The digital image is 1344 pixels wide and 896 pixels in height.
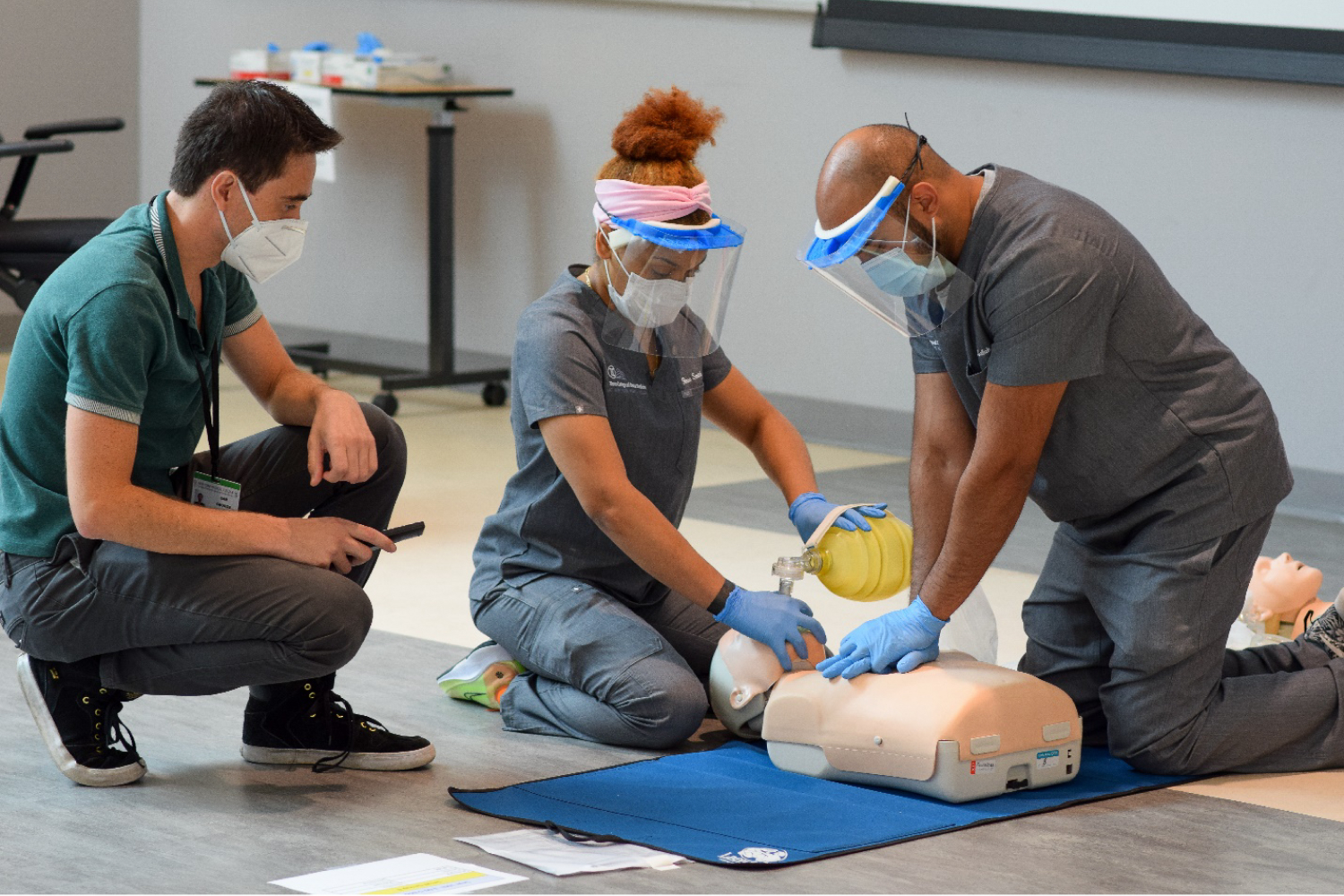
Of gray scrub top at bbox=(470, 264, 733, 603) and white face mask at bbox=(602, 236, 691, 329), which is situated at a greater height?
white face mask at bbox=(602, 236, 691, 329)

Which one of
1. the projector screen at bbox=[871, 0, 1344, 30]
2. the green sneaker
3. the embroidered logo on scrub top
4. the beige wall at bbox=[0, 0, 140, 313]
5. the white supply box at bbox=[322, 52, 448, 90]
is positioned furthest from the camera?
the beige wall at bbox=[0, 0, 140, 313]

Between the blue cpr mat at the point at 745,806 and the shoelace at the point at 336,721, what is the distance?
8.6 inches

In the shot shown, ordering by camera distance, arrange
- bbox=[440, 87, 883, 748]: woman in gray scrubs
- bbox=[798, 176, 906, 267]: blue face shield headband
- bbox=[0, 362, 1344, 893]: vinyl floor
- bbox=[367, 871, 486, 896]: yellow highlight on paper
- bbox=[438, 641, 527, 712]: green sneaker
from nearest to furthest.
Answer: bbox=[367, 871, 486, 896]: yellow highlight on paper
bbox=[0, 362, 1344, 893]: vinyl floor
bbox=[798, 176, 906, 267]: blue face shield headband
bbox=[440, 87, 883, 748]: woman in gray scrubs
bbox=[438, 641, 527, 712]: green sneaker

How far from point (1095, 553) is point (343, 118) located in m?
4.60

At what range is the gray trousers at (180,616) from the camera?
7.91 ft

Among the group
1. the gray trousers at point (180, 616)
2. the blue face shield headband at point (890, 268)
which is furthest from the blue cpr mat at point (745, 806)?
the blue face shield headband at point (890, 268)

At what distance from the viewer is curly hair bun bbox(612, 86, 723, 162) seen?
271 cm

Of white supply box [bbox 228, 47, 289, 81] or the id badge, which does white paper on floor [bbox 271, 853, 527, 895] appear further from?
white supply box [bbox 228, 47, 289, 81]

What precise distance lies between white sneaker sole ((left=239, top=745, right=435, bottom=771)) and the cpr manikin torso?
504mm

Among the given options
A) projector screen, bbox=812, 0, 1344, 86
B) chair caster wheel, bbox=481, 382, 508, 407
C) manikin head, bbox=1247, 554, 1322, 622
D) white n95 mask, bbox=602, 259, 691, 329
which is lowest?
chair caster wheel, bbox=481, 382, 508, 407

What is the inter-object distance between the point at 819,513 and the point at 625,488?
0.36 m

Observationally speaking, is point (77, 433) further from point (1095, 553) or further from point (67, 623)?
point (1095, 553)

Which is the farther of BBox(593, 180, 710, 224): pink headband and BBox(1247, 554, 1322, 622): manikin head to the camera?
BBox(1247, 554, 1322, 622): manikin head

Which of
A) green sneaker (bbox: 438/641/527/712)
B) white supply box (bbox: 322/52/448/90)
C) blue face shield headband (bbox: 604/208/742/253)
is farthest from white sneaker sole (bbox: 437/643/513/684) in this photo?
white supply box (bbox: 322/52/448/90)
